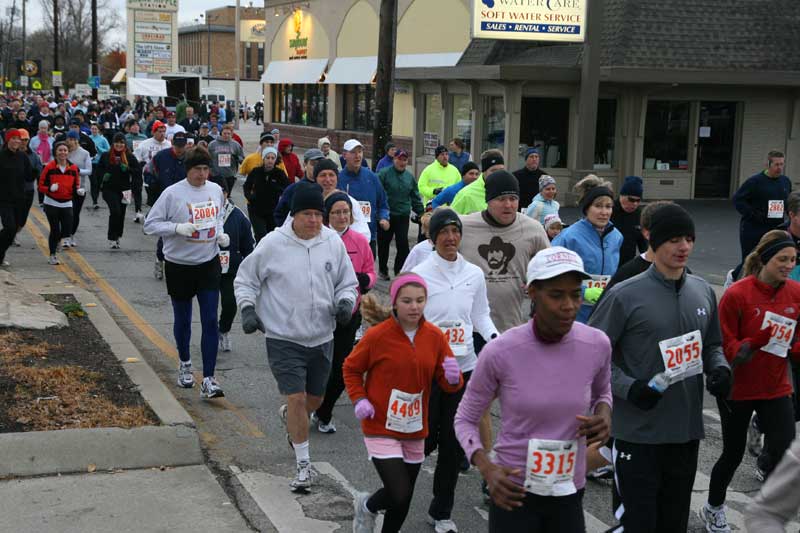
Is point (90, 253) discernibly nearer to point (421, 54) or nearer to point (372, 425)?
point (372, 425)

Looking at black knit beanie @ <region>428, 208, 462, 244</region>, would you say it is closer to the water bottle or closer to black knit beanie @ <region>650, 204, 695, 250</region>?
black knit beanie @ <region>650, 204, 695, 250</region>

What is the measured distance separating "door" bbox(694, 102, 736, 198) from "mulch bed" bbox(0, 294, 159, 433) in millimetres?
Answer: 20220

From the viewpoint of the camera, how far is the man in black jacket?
47.3ft

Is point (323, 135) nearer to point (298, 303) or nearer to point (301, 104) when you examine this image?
point (301, 104)

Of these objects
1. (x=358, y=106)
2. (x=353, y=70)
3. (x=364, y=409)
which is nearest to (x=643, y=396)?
(x=364, y=409)

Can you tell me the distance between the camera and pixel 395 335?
18.0ft

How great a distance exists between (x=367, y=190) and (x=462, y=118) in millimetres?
16790

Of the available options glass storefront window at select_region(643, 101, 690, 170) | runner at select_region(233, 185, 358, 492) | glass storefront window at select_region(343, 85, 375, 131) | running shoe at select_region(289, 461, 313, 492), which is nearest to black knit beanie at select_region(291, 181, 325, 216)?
runner at select_region(233, 185, 358, 492)

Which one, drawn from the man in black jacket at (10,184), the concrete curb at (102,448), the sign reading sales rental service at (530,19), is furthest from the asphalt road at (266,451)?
the sign reading sales rental service at (530,19)

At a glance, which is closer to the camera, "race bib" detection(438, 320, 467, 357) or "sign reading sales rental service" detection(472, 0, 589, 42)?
"race bib" detection(438, 320, 467, 357)

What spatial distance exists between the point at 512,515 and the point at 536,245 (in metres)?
3.16

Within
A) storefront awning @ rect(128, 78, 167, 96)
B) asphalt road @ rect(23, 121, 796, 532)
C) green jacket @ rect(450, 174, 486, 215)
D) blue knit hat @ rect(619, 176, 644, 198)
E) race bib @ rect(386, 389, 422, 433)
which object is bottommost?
asphalt road @ rect(23, 121, 796, 532)

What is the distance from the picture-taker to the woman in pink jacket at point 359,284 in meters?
7.87

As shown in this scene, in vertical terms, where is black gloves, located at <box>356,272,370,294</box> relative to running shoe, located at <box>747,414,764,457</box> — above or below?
above
